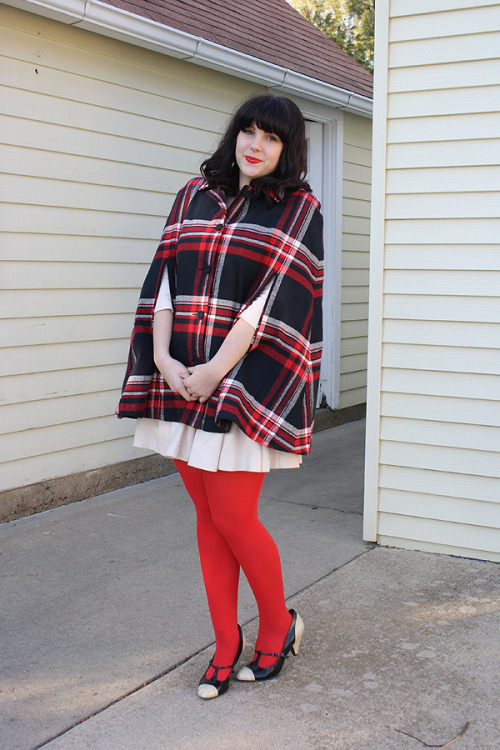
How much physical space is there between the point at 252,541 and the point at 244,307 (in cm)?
69

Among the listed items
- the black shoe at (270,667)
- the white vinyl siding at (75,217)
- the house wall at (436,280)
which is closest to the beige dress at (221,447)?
the black shoe at (270,667)

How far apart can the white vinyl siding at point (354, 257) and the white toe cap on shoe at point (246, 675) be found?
4.26 meters

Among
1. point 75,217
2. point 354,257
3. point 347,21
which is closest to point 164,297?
point 75,217

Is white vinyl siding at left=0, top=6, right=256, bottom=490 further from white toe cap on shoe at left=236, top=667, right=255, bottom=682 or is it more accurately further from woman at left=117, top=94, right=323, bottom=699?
white toe cap on shoe at left=236, top=667, right=255, bottom=682

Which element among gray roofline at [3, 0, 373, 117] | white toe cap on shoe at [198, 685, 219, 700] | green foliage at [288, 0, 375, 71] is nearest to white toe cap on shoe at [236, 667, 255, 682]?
white toe cap on shoe at [198, 685, 219, 700]

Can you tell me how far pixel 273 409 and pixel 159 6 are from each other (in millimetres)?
3507

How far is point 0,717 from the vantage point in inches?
89.4

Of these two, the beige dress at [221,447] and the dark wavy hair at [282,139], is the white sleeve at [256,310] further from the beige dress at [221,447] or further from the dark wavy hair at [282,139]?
the dark wavy hair at [282,139]

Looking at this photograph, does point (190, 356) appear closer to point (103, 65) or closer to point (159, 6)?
point (103, 65)

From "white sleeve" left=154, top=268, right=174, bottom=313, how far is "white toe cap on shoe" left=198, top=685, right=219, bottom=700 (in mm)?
1152

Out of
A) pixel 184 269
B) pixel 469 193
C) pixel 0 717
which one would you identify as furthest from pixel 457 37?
pixel 0 717

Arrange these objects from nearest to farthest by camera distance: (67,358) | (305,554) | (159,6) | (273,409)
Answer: (273,409)
(305,554)
(67,358)
(159,6)

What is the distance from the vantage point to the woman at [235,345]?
87.4 inches

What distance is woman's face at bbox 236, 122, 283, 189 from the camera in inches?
89.0
